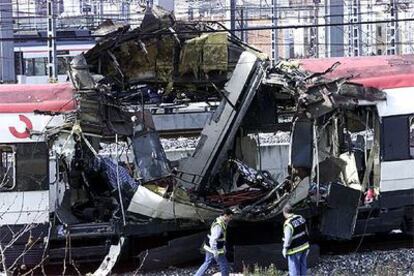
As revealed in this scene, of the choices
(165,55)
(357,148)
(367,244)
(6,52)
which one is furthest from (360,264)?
(6,52)

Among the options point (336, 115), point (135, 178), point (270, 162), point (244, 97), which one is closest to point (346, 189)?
point (336, 115)

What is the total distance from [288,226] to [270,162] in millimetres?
8577

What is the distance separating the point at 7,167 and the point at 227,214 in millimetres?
3776

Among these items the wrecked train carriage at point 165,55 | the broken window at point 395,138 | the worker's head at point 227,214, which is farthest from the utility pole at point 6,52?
the broken window at point 395,138

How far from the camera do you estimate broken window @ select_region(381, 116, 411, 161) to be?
13.7 meters

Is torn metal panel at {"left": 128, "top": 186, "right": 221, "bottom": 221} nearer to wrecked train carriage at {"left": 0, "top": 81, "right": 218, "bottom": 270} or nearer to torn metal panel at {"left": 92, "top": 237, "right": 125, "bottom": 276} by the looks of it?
wrecked train carriage at {"left": 0, "top": 81, "right": 218, "bottom": 270}

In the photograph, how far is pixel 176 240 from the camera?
1321 cm

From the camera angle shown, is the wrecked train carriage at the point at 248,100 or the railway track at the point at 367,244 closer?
the wrecked train carriage at the point at 248,100

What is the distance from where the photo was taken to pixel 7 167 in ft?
40.9

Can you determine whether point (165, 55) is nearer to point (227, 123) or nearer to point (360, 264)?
point (227, 123)

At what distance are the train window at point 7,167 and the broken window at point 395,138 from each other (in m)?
6.60

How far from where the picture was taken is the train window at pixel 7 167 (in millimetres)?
12391

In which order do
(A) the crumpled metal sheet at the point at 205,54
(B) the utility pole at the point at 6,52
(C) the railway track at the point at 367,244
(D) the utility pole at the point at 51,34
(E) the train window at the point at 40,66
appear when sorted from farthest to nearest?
(E) the train window at the point at 40,66, (B) the utility pole at the point at 6,52, (D) the utility pole at the point at 51,34, (C) the railway track at the point at 367,244, (A) the crumpled metal sheet at the point at 205,54

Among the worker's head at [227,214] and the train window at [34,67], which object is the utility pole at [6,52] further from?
the worker's head at [227,214]
